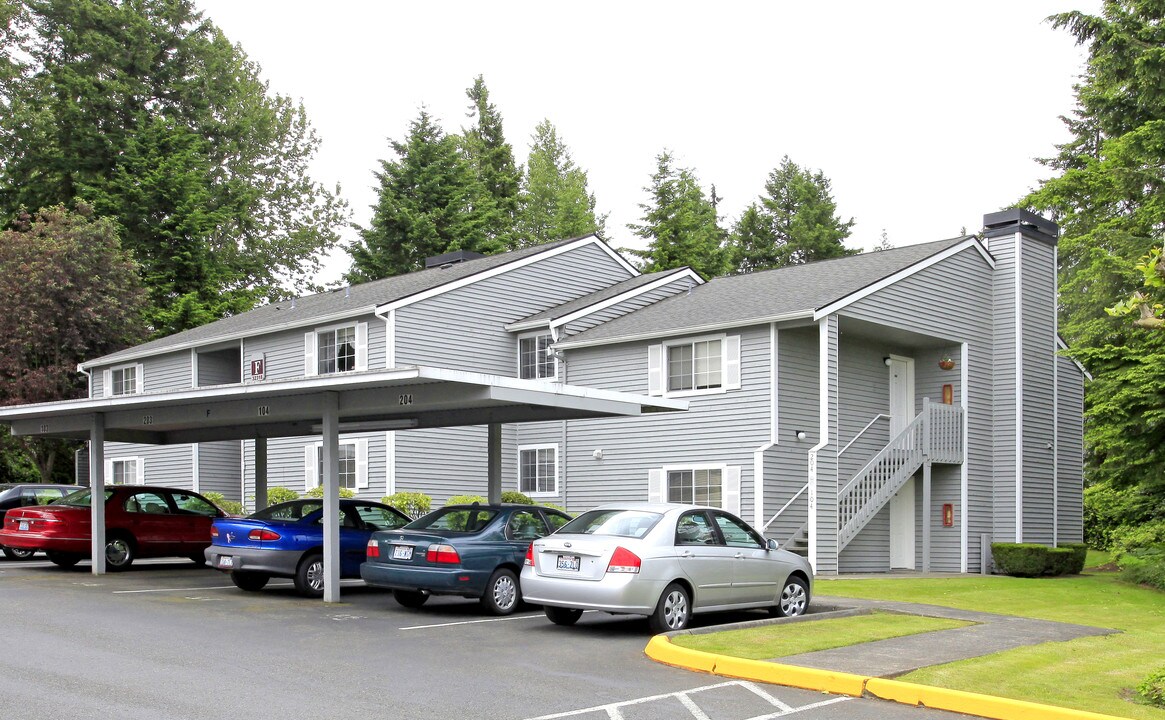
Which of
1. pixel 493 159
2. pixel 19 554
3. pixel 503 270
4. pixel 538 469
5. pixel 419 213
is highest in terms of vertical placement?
pixel 493 159

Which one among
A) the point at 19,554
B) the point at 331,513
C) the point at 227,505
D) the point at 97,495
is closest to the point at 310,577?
the point at 331,513

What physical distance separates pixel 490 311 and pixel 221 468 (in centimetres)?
1056

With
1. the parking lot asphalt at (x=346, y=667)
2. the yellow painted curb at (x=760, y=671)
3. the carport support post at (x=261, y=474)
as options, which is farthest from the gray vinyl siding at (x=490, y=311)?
the yellow painted curb at (x=760, y=671)

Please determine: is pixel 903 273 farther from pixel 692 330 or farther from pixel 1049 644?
pixel 1049 644

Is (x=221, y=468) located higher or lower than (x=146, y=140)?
lower

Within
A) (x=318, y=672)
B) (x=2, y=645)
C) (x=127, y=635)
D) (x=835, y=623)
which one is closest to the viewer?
(x=318, y=672)

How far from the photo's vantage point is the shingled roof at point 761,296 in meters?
23.3

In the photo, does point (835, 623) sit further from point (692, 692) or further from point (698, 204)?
point (698, 204)

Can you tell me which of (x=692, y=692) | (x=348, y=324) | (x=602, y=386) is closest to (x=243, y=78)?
(x=348, y=324)

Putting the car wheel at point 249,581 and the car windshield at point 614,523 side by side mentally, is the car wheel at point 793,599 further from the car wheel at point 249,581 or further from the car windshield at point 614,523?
the car wheel at point 249,581

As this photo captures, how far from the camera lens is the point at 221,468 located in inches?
1310

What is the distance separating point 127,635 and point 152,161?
37248 mm

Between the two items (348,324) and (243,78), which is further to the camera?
(243,78)

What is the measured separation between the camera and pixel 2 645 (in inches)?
433
